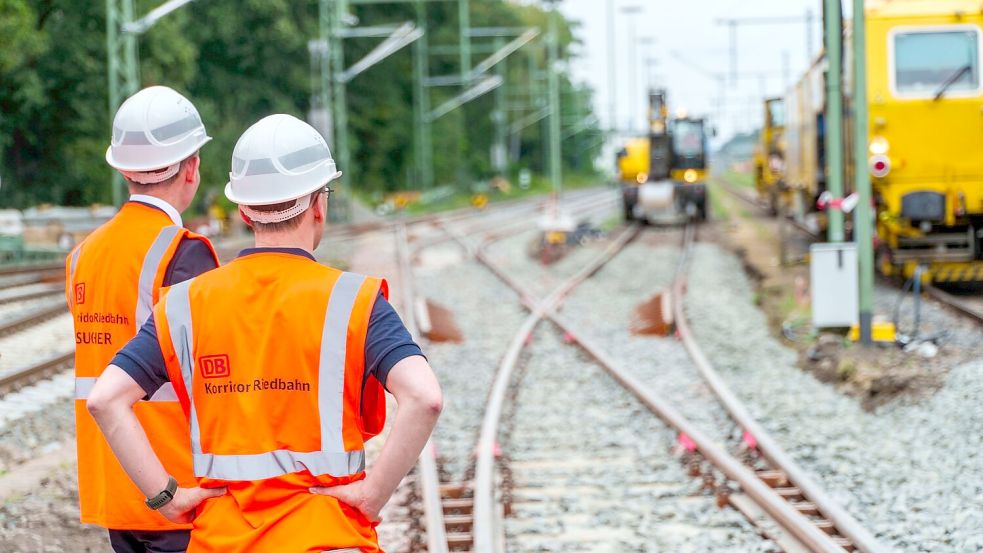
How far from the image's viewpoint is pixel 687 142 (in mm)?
35625

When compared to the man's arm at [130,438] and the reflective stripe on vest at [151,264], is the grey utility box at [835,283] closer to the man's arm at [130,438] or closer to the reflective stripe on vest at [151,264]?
the reflective stripe on vest at [151,264]

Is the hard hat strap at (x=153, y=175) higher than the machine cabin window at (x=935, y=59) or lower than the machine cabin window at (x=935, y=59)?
higher

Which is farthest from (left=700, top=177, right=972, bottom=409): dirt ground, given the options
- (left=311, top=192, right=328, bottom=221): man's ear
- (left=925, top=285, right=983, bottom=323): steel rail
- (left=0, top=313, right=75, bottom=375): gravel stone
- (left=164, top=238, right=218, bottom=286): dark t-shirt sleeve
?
(left=311, top=192, right=328, bottom=221): man's ear

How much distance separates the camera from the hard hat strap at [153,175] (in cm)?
355

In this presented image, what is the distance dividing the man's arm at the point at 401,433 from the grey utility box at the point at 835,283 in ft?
33.8

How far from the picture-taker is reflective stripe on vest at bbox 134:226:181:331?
11.3 ft

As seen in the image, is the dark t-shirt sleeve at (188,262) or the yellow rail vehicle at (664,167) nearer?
the dark t-shirt sleeve at (188,262)

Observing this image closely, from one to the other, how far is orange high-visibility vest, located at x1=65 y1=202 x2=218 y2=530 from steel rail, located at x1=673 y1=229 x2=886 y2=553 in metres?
3.60

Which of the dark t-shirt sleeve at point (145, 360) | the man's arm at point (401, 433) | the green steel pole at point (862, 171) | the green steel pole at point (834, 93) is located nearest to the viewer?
the man's arm at point (401, 433)

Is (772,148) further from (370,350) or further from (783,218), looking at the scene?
(370,350)

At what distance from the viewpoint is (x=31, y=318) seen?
13633mm

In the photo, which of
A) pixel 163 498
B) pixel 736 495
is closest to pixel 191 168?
pixel 163 498

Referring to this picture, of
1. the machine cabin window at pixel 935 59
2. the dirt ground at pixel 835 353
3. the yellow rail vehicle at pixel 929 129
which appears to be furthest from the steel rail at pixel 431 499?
the machine cabin window at pixel 935 59

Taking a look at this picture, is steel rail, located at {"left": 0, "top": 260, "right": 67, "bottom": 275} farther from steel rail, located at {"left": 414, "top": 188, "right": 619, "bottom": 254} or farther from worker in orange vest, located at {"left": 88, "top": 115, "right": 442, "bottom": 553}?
worker in orange vest, located at {"left": 88, "top": 115, "right": 442, "bottom": 553}
